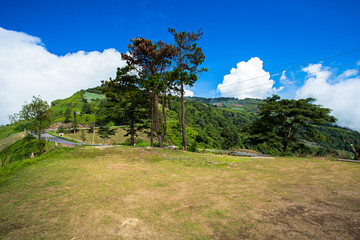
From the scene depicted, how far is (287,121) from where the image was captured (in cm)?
2012

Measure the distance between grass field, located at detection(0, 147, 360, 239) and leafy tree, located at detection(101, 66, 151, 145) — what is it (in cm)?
1122

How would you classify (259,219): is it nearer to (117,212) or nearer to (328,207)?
(328,207)

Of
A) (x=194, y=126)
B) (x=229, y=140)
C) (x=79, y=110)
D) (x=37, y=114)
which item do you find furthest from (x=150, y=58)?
(x=79, y=110)

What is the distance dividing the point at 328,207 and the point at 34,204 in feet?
22.9

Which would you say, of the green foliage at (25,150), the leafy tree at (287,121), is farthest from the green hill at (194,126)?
the green foliage at (25,150)

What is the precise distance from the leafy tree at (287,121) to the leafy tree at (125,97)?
48.2 feet

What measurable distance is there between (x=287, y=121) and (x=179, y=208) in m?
21.4

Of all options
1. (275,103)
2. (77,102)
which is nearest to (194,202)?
(275,103)

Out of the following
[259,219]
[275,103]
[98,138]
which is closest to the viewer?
[259,219]

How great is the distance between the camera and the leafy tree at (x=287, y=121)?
17.7m

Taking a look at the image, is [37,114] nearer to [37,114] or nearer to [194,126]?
[37,114]

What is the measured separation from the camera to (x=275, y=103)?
20.2 meters

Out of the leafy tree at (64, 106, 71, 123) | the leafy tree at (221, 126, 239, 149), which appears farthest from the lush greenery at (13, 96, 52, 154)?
the leafy tree at (64, 106, 71, 123)

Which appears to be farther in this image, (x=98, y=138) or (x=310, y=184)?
(x=98, y=138)
